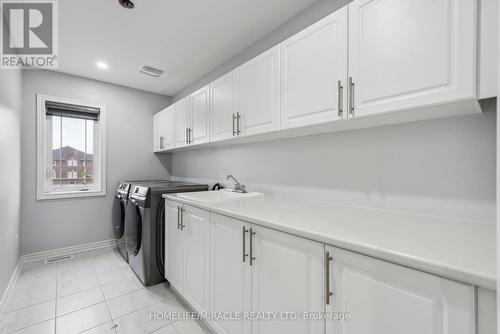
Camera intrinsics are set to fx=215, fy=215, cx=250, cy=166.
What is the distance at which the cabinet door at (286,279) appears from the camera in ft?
2.96

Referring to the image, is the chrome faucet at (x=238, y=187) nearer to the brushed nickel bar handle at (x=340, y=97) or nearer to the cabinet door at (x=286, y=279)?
the cabinet door at (x=286, y=279)

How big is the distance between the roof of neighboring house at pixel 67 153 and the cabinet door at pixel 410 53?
11.8ft

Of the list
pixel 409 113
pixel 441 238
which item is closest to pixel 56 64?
pixel 409 113

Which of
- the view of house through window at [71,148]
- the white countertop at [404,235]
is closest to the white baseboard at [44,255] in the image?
the view of house through window at [71,148]

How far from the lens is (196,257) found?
1.64m

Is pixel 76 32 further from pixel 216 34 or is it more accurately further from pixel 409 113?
pixel 409 113

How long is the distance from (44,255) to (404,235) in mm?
3825

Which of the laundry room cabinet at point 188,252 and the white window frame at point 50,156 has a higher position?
the white window frame at point 50,156

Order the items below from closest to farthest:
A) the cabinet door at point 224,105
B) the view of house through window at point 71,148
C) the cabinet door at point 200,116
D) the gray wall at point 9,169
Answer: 1. the gray wall at point 9,169
2. the cabinet door at point 224,105
3. the cabinet door at point 200,116
4. the view of house through window at point 71,148

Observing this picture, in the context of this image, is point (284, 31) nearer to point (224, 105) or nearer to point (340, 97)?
point (224, 105)

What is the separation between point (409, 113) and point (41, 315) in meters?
2.94

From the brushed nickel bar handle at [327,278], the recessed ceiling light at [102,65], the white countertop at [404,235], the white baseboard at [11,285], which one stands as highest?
the recessed ceiling light at [102,65]

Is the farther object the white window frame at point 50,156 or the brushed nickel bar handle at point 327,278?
the white window frame at point 50,156

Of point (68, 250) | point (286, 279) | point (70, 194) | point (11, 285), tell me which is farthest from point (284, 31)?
point (68, 250)
